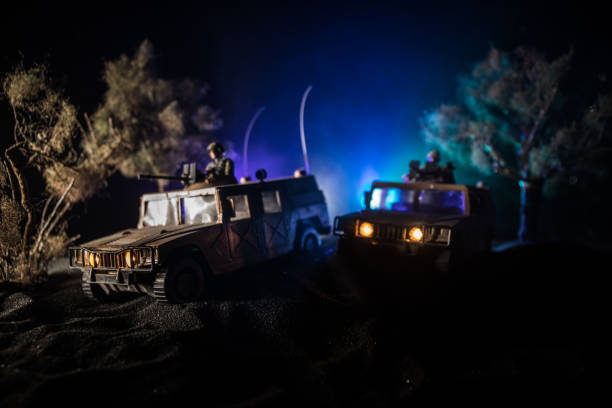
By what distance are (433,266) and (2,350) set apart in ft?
19.1

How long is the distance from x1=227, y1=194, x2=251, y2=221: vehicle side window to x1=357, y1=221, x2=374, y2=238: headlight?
6.67 feet

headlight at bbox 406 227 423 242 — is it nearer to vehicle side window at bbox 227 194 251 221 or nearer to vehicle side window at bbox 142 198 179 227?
vehicle side window at bbox 227 194 251 221

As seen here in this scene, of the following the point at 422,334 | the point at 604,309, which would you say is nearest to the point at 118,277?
the point at 422,334

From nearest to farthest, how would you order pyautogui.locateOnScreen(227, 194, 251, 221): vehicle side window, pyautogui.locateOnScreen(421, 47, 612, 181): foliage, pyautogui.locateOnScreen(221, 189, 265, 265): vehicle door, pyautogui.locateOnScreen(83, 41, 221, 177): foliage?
pyautogui.locateOnScreen(221, 189, 265, 265): vehicle door → pyautogui.locateOnScreen(227, 194, 251, 221): vehicle side window → pyautogui.locateOnScreen(83, 41, 221, 177): foliage → pyautogui.locateOnScreen(421, 47, 612, 181): foliage

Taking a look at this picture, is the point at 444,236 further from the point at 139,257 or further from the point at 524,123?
the point at 524,123

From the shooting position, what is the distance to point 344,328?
4480 mm

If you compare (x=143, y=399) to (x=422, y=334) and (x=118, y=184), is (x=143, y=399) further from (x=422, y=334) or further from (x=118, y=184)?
(x=118, y=184)

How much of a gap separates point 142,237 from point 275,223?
2.49 m

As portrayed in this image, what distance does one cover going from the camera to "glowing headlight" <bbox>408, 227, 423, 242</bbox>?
576 cm

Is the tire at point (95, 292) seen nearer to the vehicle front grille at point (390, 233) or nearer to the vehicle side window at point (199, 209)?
the vehicle side window at point (199, 209)

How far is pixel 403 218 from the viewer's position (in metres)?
6.33

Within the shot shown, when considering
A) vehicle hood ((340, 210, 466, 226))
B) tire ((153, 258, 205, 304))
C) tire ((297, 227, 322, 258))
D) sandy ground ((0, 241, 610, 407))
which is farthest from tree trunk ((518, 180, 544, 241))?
tire ((153, 258, 205, 304))

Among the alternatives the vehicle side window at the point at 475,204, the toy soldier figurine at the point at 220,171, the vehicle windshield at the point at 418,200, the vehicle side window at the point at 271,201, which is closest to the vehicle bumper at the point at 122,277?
the toy soldier figurine at the point at 220,171

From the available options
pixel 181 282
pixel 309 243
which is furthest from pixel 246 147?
pixel 181 282
